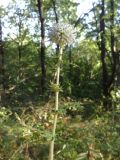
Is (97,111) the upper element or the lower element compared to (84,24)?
lower

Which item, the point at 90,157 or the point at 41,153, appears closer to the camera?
the point at 90,157

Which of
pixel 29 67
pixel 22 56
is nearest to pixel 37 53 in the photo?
pixel 22 56

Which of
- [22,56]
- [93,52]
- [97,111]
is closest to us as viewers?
[97,111]

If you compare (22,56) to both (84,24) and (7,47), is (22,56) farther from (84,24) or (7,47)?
(84,24)

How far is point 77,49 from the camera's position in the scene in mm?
42125

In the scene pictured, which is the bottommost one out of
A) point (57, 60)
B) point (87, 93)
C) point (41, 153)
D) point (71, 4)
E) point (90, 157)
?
point (87, 93)

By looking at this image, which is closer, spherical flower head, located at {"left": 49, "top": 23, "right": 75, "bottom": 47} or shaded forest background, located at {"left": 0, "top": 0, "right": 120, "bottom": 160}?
spherical flower head, located at {"left": 49, "top": 23, "right": 75, "bottom": 47}

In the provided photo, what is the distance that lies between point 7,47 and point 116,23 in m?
13.5

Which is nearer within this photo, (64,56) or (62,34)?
(62,34)

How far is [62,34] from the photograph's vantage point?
373 centimetres

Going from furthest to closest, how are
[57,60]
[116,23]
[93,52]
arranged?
1. [93,52]
2. [116,23]
3. [57,60]

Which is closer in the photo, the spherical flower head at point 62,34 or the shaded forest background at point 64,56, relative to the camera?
the spherical flower head at point 62,34

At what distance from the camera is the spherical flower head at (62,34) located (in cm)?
363

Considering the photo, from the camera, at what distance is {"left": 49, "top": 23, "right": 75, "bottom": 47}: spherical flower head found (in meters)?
3.63
